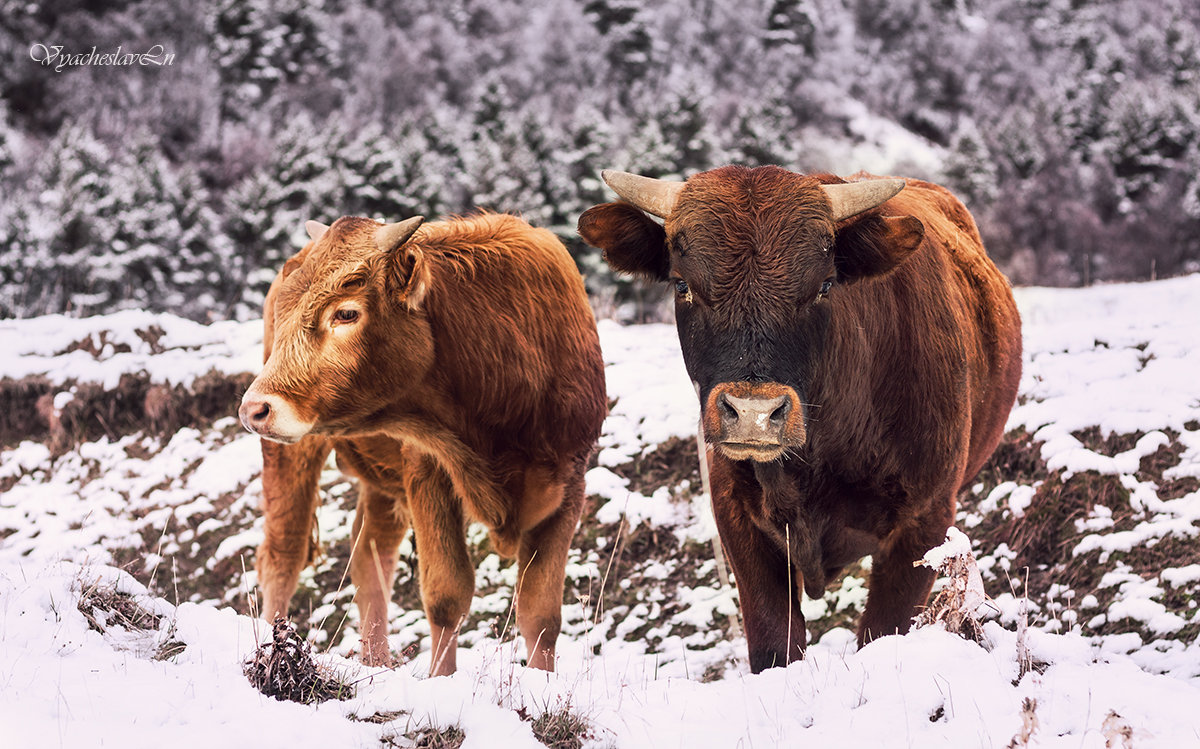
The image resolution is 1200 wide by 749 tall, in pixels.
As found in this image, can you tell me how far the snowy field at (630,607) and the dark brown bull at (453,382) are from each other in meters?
0.61

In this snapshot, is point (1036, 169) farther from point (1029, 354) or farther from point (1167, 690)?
point (1167, 690)

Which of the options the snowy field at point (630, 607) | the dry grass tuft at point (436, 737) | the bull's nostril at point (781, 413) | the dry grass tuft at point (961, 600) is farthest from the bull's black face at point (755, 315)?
the dry grass tuft at point (436, 737)

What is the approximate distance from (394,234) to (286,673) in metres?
2.20

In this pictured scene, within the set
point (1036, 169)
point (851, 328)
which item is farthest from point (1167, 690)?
point (1036, 169)

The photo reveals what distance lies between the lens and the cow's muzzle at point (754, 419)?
123 inches

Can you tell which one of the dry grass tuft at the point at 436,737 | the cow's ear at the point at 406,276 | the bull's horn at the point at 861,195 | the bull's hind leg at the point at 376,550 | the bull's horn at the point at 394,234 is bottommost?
the bull's hind leg at the point at 376,550

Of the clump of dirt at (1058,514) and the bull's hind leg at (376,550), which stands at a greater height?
the clump of dirt at (1058,514)

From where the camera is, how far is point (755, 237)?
3.46 m

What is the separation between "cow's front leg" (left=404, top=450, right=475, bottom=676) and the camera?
4.90 meters

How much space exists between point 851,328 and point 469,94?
63332mm

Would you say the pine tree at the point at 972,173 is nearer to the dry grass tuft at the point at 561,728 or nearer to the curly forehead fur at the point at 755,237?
the curly forehead fur at the point at 755,237

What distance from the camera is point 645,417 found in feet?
Answer: 26.0

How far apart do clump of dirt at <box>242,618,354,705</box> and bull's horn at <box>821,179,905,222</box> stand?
2459mm

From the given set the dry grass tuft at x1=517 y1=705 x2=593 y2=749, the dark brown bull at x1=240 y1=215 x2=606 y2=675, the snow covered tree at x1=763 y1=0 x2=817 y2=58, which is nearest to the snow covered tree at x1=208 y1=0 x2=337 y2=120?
the snow covered tree at x1=763 y1=0 x2=817 y2=58
